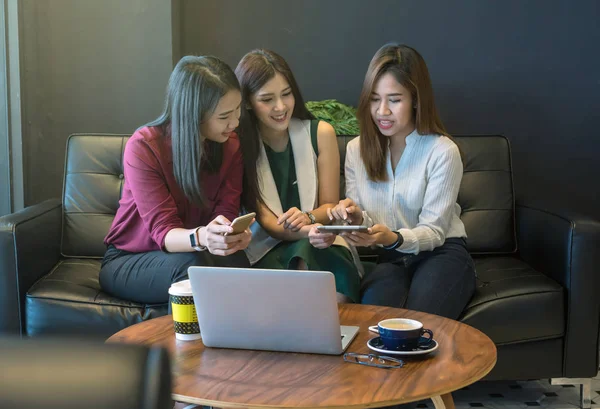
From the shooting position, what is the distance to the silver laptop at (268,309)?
1.47m

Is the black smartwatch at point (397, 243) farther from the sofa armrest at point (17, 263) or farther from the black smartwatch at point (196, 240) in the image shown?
the sofa armrest at point (17, 263)

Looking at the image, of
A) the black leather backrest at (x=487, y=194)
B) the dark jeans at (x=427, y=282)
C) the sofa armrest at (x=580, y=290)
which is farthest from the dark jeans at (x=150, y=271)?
the sofa armrest at (x=580, y=290)

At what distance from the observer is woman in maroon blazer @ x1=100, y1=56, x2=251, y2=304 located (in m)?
2.25

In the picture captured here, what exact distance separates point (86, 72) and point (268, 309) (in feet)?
6.87

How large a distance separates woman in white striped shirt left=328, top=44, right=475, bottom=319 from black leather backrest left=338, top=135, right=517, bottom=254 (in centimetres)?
30

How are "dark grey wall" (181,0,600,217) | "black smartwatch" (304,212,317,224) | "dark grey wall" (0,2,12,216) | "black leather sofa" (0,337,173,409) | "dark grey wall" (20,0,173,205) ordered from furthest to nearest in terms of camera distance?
1. "dark grey wall" (181,0,600,217)
2. "dark grey wall" (20,0,173,205)
3. "dark grey wall" (0,2,12,216)
4. "black smartwatch" (304,212,317,224)
5. "black leather sofa" (0,337,173,409)

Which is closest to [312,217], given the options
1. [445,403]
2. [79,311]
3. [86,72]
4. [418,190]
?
[418,190]

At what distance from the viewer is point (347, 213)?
2268 millimetres

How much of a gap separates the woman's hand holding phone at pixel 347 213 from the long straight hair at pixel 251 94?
0.95 feet

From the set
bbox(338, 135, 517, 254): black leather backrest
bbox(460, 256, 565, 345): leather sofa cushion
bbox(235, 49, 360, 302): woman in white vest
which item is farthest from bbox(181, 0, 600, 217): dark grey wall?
bbox(460, 256, 565, 345): leather sofa cushion

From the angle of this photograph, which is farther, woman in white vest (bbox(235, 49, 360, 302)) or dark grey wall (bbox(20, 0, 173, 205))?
dark grey wall (bbox(20, 0, 173, 205))

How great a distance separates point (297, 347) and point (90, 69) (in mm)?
2135

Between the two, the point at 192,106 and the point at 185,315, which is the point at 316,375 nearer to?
the point at 185,315

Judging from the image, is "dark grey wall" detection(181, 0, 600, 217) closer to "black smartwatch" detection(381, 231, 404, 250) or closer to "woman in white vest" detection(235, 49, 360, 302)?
"woman in white vest" detection(235, 49, 360, 302)
